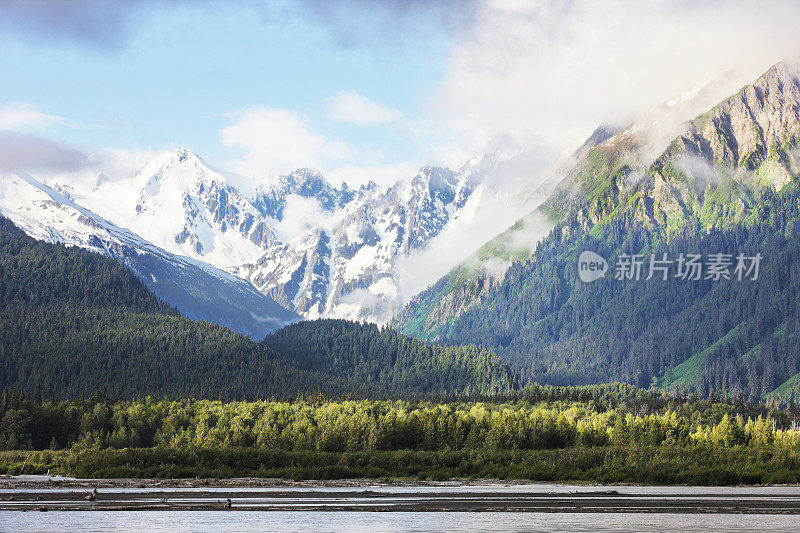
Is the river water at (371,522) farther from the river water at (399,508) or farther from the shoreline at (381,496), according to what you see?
the shoreline at (381,496)

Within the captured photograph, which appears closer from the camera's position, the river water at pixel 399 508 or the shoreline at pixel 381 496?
the river water at pixel 399 508

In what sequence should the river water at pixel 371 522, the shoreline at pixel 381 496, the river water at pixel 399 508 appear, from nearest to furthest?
the river water at pixel 371 522 → the river water at pixel 399 508 → the shoreline at pixel 381 496

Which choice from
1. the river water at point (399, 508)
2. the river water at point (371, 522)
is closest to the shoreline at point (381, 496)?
the river water at point (399, 508)

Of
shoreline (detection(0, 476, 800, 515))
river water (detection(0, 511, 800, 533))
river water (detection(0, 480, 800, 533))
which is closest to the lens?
river water (detection(0, 511, 800, 533))

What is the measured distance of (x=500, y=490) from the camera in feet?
536

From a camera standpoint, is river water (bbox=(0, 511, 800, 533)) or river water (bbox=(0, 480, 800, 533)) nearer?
river water (bbox=(0, 511, 800, 533))

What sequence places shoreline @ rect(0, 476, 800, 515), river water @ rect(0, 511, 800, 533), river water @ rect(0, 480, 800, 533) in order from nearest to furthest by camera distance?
river water @ rect(0, 511, 800, 533), river water @ rect(0, 480, 800, 533), shoreline @ rect(0, 476, 800, 515)

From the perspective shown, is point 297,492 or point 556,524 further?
point 297,492

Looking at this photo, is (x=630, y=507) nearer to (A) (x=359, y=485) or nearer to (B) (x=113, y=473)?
(A) (x=359, y=485)

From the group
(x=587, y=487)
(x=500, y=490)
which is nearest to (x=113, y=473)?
(x=500, y=490)

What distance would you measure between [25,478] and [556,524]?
116 m

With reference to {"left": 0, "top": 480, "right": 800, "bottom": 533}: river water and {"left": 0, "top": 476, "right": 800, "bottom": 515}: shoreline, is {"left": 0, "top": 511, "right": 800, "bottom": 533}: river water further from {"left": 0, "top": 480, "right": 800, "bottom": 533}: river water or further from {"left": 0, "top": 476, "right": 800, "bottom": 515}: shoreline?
{"left": 0, "top": 476, "right": 800, "bottom": 515}: shoreline

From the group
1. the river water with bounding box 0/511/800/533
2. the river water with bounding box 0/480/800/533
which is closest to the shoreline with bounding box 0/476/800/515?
the river water with bounding box 0/480/800/533

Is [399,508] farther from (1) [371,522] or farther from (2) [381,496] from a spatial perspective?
(2) [381,496]
